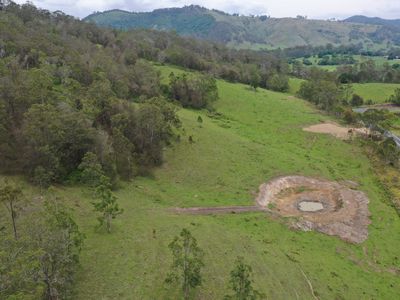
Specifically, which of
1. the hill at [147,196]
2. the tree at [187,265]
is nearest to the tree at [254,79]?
the hill at [147,196]

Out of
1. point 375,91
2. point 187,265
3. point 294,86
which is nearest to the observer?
point 187,265

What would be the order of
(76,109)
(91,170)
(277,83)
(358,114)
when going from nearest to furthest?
(91,170), (76,109), (358,114), (277,83)

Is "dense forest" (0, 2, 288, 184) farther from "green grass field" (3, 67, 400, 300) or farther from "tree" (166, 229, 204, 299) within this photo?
"tree" (166, 229, 204, 299)

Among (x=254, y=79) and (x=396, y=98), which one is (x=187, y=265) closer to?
(x=254, y=79)

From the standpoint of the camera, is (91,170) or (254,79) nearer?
(91,170)

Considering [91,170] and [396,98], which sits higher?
[91,170]

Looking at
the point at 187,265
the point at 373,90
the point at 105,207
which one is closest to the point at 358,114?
the point at 373,90

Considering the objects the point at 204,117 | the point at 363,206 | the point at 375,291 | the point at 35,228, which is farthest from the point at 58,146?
the point at 204,117

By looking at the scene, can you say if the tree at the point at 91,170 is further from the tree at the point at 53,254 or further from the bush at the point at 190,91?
the bush at the point at 190,91
